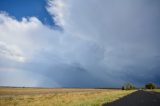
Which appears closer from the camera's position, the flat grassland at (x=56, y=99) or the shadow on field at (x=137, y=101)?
the shadow on field at (x=137, y=101)

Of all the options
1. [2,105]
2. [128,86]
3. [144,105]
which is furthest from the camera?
[128,86]

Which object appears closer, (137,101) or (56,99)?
(137,101)

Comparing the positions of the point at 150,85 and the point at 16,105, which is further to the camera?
the point at 150,85

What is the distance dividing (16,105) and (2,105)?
214cm

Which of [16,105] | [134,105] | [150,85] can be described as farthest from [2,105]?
[150,85]

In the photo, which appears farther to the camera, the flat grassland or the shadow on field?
the flat grassland

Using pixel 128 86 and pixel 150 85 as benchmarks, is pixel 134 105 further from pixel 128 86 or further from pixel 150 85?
pixel 150 85

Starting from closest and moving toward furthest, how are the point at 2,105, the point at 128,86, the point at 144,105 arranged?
the point at 144,105
the point at 2,105
the point at 128,86

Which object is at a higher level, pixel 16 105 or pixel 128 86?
pixel 128 86

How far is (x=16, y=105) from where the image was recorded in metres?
38.2

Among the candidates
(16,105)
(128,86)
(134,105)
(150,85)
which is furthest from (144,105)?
(150,85)

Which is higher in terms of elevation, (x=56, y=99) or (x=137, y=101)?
(x=56, y=99)

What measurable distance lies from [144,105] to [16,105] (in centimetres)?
1998

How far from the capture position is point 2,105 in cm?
3766
